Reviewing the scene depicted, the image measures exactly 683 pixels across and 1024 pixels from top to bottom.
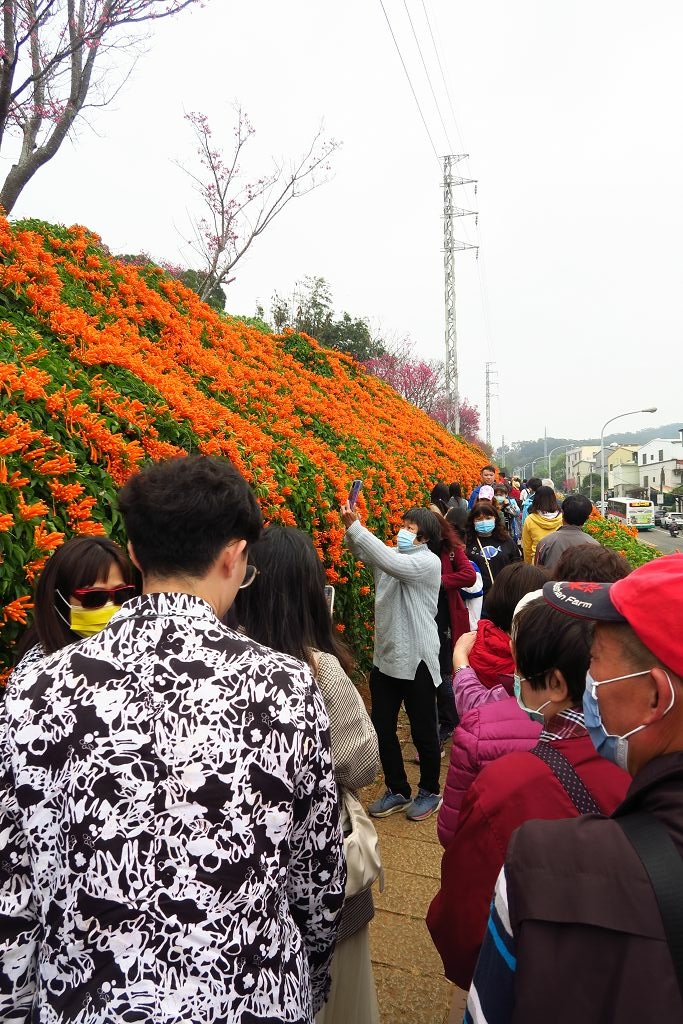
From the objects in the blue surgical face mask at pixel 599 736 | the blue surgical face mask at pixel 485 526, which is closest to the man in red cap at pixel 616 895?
the blue surgical face mask at pixel 599 736

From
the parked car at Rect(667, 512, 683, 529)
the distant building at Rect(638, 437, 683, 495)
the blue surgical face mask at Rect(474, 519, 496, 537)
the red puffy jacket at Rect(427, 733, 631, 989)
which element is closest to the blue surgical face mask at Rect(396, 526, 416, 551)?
the blue surgical face mask at Rect(474, 519, 496, 537)

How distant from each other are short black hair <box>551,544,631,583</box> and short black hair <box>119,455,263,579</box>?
1.81m

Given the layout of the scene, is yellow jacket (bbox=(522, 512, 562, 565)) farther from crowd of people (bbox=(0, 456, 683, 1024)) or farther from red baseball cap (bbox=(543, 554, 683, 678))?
red baseball cap (bbox=(543, 554, 683, 678))

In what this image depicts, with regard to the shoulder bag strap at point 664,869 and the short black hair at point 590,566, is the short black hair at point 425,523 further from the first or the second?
the shoulder bag strap at point 664,869

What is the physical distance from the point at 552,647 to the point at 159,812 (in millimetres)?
1154

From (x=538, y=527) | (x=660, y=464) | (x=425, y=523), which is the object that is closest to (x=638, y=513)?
(x=538, y=527)

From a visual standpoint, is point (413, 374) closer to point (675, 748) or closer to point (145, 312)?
point (145, 312)

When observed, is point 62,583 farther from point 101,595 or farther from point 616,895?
point 616,895

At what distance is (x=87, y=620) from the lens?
2258mm

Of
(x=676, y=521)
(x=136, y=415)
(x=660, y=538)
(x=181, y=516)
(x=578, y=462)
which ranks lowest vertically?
(x=660, y=538)

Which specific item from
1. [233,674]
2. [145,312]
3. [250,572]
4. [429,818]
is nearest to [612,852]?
[233,674]

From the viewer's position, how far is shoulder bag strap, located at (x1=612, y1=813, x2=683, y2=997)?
33.2 inches

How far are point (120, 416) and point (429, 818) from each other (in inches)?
119

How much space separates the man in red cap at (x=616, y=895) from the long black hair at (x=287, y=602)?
3.81 feet
